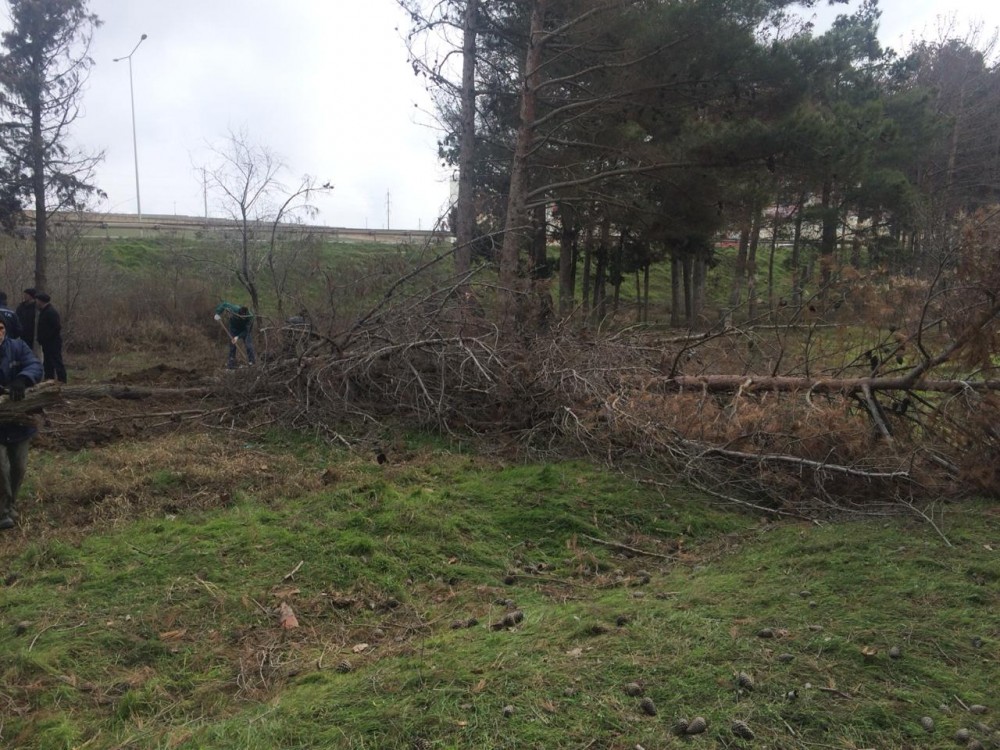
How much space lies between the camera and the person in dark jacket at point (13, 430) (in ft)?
16.7

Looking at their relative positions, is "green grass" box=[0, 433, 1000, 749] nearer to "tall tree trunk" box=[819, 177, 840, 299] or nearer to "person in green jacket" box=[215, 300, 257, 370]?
"person in green jacket" box=[215, 300, 257, 370]

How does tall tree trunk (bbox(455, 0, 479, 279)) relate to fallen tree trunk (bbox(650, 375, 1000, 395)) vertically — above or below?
above

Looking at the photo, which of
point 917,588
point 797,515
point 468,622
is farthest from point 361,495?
point 917,588

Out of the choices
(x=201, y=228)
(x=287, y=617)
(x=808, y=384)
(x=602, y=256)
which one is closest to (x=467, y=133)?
(x=602, y=256)

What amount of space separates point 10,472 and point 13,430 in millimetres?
314

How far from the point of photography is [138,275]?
2225 centimetres

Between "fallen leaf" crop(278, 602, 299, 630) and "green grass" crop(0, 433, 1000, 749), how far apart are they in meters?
0.05

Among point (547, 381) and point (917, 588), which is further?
point (547, 381)

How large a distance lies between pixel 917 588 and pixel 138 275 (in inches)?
906

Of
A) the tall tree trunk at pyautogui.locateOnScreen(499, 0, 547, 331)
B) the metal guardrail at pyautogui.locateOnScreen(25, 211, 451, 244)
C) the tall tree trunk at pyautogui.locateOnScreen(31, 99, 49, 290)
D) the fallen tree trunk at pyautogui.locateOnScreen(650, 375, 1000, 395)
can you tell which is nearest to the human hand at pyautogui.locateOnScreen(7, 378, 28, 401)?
the fallen tree trunk at pyautogui.locateOnScreen(650, 375, 1000, 395)

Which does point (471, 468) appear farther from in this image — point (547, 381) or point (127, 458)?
point (127, 458)

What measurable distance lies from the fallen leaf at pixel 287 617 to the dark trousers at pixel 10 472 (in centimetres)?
257

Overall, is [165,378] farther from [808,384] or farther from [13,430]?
[808,384]

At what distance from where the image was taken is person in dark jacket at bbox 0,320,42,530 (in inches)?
201
